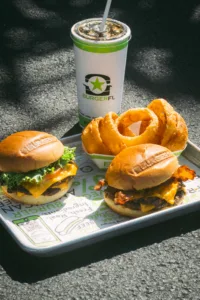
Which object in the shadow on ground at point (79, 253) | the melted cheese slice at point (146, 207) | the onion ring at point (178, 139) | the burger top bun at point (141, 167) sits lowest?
the shadow on ground at point (79, 253)

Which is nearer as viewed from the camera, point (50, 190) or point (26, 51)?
point (50, 190)

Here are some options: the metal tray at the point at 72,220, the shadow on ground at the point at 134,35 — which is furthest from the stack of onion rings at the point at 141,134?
the shadow on ground at the point at 134,35

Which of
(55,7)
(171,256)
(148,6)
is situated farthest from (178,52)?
(171,256)

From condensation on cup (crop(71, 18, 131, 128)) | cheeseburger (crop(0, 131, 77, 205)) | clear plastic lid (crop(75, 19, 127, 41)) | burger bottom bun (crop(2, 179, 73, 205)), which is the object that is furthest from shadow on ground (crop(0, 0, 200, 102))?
burger bottom bun (crop(2, 179, 73, 205))

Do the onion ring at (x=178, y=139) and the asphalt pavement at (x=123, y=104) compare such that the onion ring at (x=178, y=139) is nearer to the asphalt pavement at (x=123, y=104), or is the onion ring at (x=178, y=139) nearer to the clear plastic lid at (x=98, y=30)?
the asphalt pavement at (x=123, y=104)

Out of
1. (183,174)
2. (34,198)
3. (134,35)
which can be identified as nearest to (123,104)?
(134,35)

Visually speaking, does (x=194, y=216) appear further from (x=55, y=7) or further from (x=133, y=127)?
(x=55, y=7)
